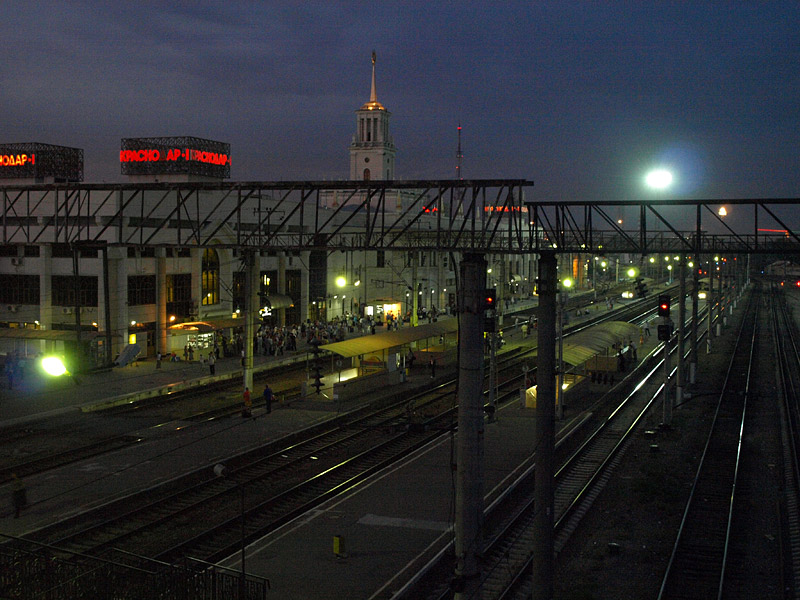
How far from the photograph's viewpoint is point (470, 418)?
11852 mm

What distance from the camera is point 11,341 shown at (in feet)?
134

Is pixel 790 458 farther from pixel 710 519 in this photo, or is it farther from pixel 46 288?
pixel 46 288

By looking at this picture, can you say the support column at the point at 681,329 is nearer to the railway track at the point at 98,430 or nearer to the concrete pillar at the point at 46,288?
the railway track at the point at 98,430

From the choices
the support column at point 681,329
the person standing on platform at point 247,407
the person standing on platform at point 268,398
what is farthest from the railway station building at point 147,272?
the support column at point 681,329

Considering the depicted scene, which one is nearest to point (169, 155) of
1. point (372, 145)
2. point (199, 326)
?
point (199, 326)

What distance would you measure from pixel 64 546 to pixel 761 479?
17.1 m

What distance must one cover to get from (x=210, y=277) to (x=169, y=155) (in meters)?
13.3

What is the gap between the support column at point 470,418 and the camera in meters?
11.6

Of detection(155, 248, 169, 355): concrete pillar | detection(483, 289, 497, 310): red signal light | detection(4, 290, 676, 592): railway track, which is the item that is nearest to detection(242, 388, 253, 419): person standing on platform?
detection(4, 290, 676, 592): railway track

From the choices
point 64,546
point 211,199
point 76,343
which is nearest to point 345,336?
point 211,199

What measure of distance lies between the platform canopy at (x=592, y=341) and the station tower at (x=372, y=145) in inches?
2463

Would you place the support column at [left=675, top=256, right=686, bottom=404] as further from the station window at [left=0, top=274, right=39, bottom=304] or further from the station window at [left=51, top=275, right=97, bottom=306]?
the station window at [left=0, top=274, right=39, bottom=304]

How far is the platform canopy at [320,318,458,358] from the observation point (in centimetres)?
3359

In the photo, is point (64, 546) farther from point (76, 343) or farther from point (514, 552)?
point (76, 343)
